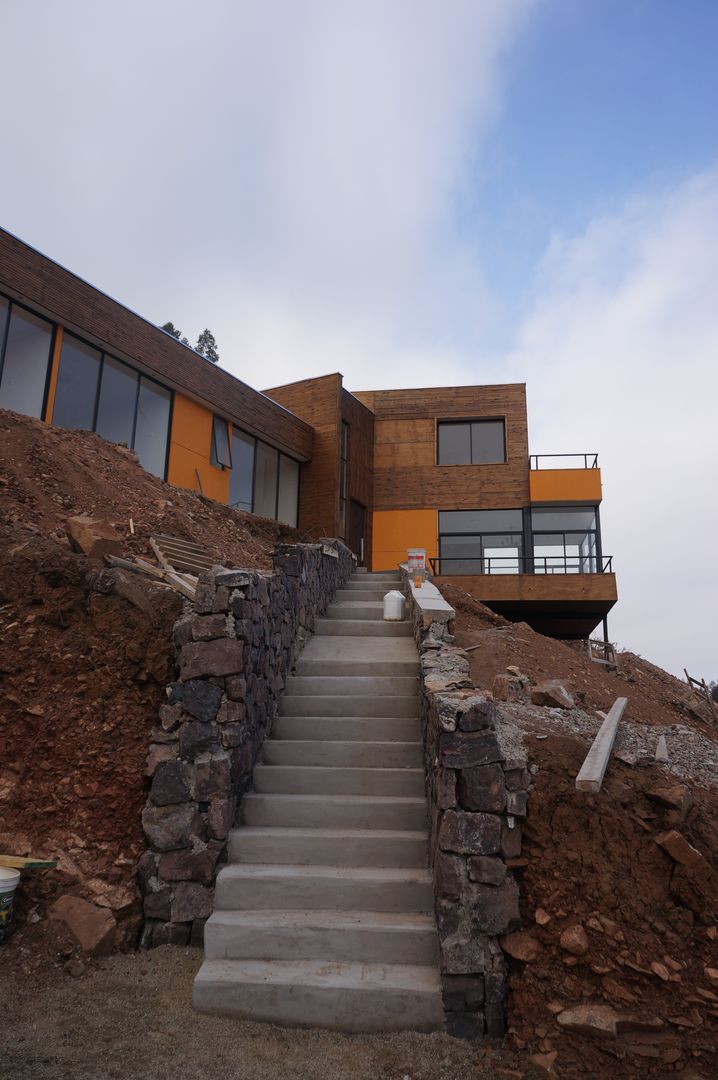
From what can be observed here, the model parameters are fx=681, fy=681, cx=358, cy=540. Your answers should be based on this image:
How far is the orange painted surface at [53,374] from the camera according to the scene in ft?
43.2

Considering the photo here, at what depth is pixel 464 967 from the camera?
157 inches

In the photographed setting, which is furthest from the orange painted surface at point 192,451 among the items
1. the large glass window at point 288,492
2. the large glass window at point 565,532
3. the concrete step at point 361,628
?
the large glass window at point 565,532

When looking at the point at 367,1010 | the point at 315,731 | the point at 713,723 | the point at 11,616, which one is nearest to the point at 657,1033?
the point at 367,1010

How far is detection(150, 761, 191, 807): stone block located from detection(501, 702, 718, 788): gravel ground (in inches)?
103

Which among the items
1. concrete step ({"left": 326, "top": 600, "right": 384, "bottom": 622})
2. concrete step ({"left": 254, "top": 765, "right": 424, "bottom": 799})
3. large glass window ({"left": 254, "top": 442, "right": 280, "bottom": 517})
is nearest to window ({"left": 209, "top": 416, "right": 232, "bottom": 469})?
large glass window ({"left": 254, "top": 442, "right": 280, "bottom": 517})

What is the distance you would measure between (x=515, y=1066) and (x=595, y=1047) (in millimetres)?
446

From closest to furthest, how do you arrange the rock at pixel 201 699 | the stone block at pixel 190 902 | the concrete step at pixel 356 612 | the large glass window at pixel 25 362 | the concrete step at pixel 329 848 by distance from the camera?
the stone block at pixel 190 902 < the concrete step at pixel 329 848 < the rock at pixel 201 699 < the concrete step at pixel 356 612 < the large glass window at pixel 25 362

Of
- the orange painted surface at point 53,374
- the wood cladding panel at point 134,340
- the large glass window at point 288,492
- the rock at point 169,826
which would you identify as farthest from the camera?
the large glass window at point 288,492

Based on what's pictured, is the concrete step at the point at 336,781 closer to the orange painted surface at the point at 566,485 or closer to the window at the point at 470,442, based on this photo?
the orange painted surface at the point at 566,485

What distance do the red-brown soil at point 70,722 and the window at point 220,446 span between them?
9.81m

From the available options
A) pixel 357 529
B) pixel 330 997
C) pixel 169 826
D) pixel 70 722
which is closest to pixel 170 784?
pixel 169 826

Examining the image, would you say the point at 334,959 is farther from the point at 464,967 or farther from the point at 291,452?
the point at 291,452

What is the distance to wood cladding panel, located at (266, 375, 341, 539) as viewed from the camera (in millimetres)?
19891

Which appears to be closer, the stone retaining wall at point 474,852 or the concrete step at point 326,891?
the stone retaining wall at point 474,852
